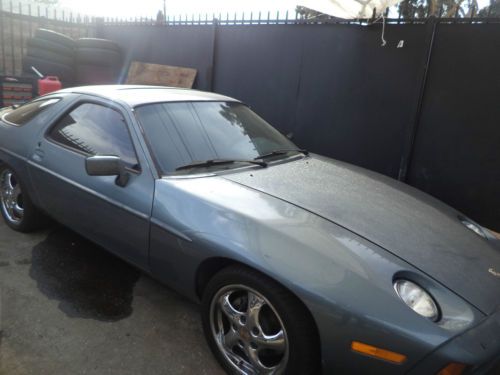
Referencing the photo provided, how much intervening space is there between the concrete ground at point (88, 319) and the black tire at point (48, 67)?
565cm

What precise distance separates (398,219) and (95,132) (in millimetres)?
2156

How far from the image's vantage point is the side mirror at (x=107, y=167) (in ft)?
8.45

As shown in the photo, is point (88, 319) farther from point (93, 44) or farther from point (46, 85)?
point (93, 44)

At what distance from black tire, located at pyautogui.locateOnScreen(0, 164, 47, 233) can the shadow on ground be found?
7.7 inches

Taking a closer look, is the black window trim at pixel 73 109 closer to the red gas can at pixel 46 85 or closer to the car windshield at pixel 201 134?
the car windshield at pixel 201 134

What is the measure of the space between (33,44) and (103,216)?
6.95m

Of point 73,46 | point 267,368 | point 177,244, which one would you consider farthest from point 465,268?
point 73,46

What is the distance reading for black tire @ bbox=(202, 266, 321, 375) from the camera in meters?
1.93

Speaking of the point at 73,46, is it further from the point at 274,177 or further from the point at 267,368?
the point at 267,368

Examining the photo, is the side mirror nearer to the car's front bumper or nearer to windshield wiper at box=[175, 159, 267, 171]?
windshield wiper at box=[175, 159, 267, 171]

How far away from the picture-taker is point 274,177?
108 inches

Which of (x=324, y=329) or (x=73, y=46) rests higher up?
(x=73, y=46)

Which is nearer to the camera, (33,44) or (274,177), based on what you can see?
(274,177)

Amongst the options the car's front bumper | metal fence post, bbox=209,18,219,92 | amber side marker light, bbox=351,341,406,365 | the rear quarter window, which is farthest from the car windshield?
metal fence post, bbox=209,18,219,92
